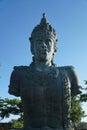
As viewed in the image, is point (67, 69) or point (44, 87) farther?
point (67, 69)

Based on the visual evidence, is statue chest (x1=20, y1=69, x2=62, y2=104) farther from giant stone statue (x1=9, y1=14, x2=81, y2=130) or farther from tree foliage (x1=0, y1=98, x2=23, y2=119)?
tree foliage (x1=0, y1=98, x2=23, y2=119)

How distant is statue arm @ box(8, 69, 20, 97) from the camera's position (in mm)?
7246

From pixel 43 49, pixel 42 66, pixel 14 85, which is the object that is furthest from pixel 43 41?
pixel 14 85

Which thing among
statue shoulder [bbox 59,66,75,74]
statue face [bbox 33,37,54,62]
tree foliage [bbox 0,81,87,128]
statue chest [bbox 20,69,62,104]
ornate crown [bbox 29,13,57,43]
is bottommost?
statue chest [bbox 20,69,62,104]

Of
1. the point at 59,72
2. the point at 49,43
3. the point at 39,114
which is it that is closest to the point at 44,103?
the point at 39,114

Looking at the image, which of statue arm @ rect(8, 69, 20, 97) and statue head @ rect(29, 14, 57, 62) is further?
statue head @ rect(29, 14, 57, 62)

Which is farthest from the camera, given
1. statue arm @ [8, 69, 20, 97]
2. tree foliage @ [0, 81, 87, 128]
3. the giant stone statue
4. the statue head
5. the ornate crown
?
tree foliage @ [0, 81, 87, 128]

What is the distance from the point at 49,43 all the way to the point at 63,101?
1.26m

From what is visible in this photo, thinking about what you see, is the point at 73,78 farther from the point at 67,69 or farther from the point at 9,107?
the point at 9,107

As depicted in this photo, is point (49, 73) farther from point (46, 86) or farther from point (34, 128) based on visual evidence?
point (34, 128)

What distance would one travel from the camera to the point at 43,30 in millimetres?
7500

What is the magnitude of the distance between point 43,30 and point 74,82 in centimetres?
125

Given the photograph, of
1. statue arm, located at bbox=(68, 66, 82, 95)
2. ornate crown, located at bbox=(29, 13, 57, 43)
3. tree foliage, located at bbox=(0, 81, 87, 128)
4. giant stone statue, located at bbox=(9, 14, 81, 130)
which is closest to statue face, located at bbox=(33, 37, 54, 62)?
giant stone statue, located at bbox=(9, 14, 81, 130)

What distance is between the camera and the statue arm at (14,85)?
7246mm
